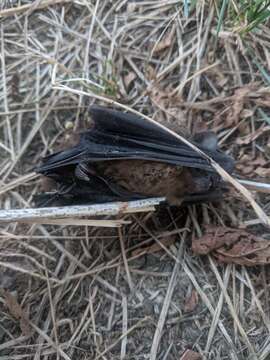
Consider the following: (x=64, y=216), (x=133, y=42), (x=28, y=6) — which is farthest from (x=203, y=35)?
(x=64, y=216)

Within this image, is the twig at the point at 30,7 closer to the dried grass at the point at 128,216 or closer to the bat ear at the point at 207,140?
the dried grass at the point at 128,216

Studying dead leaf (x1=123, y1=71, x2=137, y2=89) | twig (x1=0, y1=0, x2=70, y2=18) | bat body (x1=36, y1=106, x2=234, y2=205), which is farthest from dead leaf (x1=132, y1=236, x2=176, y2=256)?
twig (x1=0, y1=0, x2=70, y2=18)

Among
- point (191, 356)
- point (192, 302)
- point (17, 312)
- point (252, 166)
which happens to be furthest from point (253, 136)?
point (17, 312)

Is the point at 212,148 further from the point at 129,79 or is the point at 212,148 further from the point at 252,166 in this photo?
the point at 129,79

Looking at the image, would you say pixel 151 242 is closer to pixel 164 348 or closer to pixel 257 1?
pixel 164 348

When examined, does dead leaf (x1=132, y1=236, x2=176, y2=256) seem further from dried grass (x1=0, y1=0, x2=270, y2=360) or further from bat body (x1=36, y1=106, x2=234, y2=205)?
bat body (x1=36, y1=106, x2=234, y2=205)

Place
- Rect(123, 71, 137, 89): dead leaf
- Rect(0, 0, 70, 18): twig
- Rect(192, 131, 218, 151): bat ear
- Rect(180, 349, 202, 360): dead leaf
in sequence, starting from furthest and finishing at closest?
1. Rect(0, 0, 70, 18): twig
2. Rect(123, 71, 137, 89): dead leaf
3. Rect(192, 131, 218, 151): bat ear
4. Rect(180, 349, 202, 360): dead leaf

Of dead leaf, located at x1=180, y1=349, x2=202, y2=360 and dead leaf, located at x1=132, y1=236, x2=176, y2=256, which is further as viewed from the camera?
dead leaf, located at x1=132, y1=236, x2=176, y2=256
